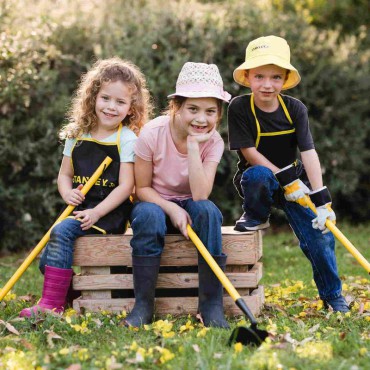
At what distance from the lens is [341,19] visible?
11930 mm

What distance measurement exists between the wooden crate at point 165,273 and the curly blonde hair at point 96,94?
0.66 meters

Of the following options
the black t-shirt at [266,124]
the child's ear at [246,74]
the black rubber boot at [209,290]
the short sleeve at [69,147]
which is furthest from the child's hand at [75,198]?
the child's ear at [246,74]

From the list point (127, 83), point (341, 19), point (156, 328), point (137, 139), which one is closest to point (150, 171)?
point (137, 139)

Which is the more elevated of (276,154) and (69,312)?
(276,154)

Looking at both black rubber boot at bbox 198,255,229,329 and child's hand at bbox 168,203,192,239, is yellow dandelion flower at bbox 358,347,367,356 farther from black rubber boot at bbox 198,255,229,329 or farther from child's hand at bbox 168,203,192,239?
child's hand at bbox 168,203,192,239

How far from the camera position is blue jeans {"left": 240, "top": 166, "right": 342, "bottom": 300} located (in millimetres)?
4098

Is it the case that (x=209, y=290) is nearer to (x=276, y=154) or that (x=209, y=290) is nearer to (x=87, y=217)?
(x=87, y=217)

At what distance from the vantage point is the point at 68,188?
4.28 metres

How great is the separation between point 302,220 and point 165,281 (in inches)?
33.0

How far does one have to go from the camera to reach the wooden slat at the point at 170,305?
158 inches

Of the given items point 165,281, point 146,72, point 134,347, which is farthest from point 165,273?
point 146,72

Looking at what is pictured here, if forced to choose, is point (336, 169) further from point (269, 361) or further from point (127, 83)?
point (269, 361)

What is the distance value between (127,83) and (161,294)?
1.20 m

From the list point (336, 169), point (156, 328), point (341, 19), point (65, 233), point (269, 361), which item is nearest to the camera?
point (269, 361)
